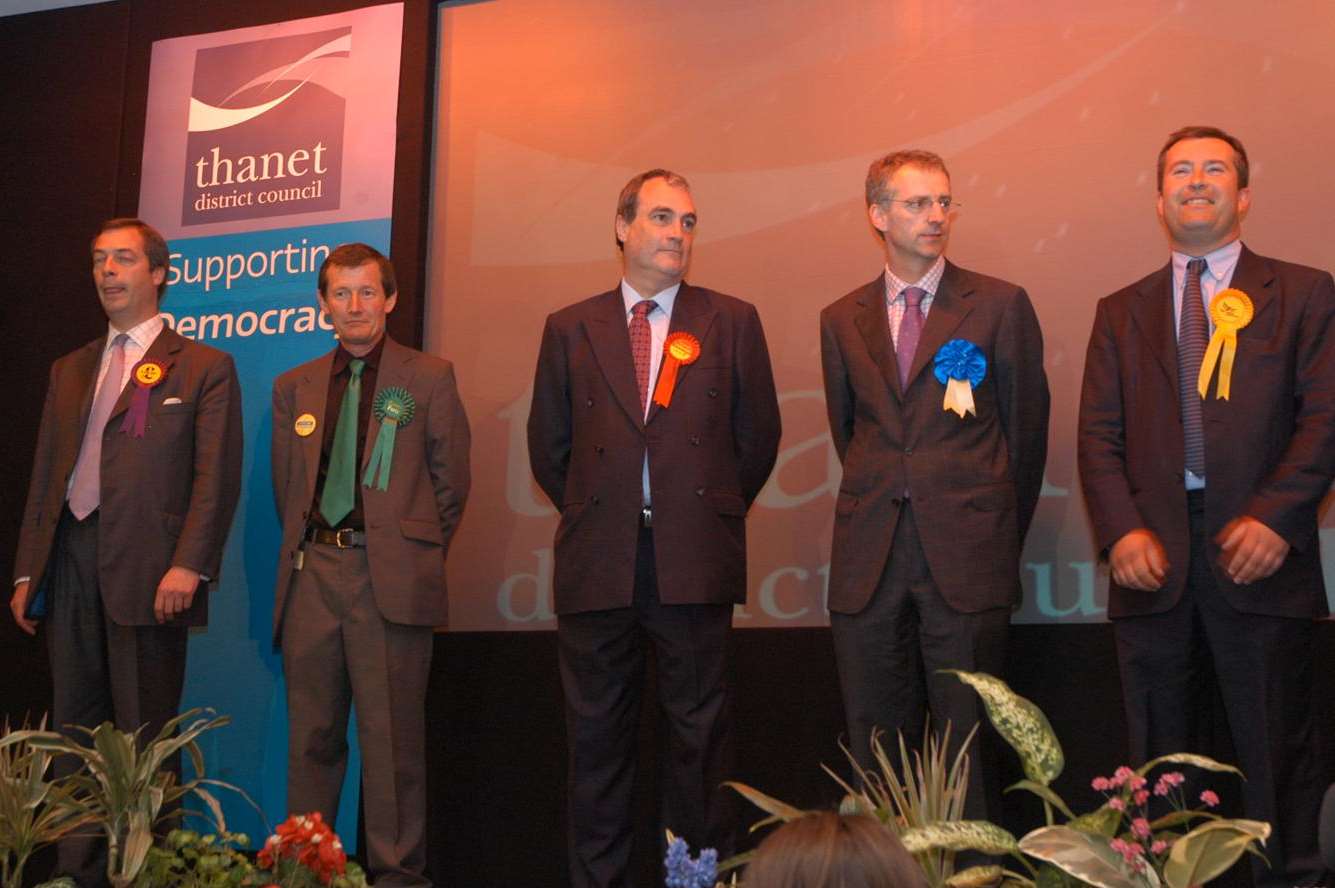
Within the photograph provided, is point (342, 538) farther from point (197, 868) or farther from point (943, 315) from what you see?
point (943, 315)

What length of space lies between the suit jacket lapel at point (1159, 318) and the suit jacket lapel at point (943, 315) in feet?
1.28

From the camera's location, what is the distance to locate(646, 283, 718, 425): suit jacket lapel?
3.72 metres

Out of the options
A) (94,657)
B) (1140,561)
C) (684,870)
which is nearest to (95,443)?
(94,657)

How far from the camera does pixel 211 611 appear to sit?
500cm

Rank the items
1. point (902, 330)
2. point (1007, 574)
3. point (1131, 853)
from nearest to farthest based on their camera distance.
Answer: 1. point (1131, 853)
2. point (1007, 574)
3. point (902, 330)

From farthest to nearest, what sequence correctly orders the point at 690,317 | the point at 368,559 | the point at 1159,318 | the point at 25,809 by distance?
the point at 368,559
the point at 690,317
the point at 1159,318
the point at 25,809

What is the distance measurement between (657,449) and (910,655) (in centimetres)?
77

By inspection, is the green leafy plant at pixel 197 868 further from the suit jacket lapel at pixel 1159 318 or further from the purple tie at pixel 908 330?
the suit jacket lapel at pixel 1159 318

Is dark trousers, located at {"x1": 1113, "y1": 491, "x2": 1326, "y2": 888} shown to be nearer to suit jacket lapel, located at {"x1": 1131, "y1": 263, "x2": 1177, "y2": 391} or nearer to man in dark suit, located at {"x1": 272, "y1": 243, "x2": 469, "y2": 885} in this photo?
suit jacket lapel, located at {"x1": 1131, "y1": 263, "x2": 1177, "y2": 391}

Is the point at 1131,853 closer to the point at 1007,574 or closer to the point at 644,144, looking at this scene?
the point at 1007,574

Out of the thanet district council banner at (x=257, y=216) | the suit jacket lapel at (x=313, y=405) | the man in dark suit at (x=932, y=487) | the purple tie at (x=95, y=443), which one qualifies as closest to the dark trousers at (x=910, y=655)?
the man in dark suit at (x=932, y=487)

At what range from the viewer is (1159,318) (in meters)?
3.42

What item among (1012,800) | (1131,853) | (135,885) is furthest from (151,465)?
(1131,853)

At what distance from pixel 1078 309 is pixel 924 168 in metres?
0.86
